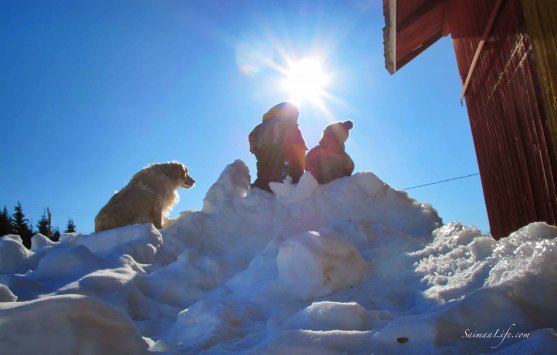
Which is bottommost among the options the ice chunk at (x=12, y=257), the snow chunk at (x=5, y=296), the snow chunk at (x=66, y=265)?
the snow chunk at (x=5, y=296)

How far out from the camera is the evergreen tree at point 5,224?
68.1ft

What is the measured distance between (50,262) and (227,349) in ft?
8.69

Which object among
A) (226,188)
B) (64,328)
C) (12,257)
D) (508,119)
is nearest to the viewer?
(64,328)

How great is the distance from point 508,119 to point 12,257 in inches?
218

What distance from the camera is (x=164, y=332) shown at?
9.06ft

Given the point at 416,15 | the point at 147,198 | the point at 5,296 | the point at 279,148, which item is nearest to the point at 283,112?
the point at 279,148

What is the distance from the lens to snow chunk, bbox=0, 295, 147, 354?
4.62 feet

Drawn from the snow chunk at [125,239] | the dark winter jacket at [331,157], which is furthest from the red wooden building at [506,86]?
the snow chunk at [125,239]

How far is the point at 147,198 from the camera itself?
6.95m

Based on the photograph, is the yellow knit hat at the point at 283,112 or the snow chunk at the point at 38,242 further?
the yellow knit hat at the point at 283,112

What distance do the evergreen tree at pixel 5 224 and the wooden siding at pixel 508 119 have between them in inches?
951

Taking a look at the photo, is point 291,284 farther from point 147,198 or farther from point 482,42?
point 147,198

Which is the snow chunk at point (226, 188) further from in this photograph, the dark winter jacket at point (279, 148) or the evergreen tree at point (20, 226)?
the evergreen tree at point (20, 226)

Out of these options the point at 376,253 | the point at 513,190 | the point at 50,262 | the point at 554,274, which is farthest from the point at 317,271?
the point at 50,262
